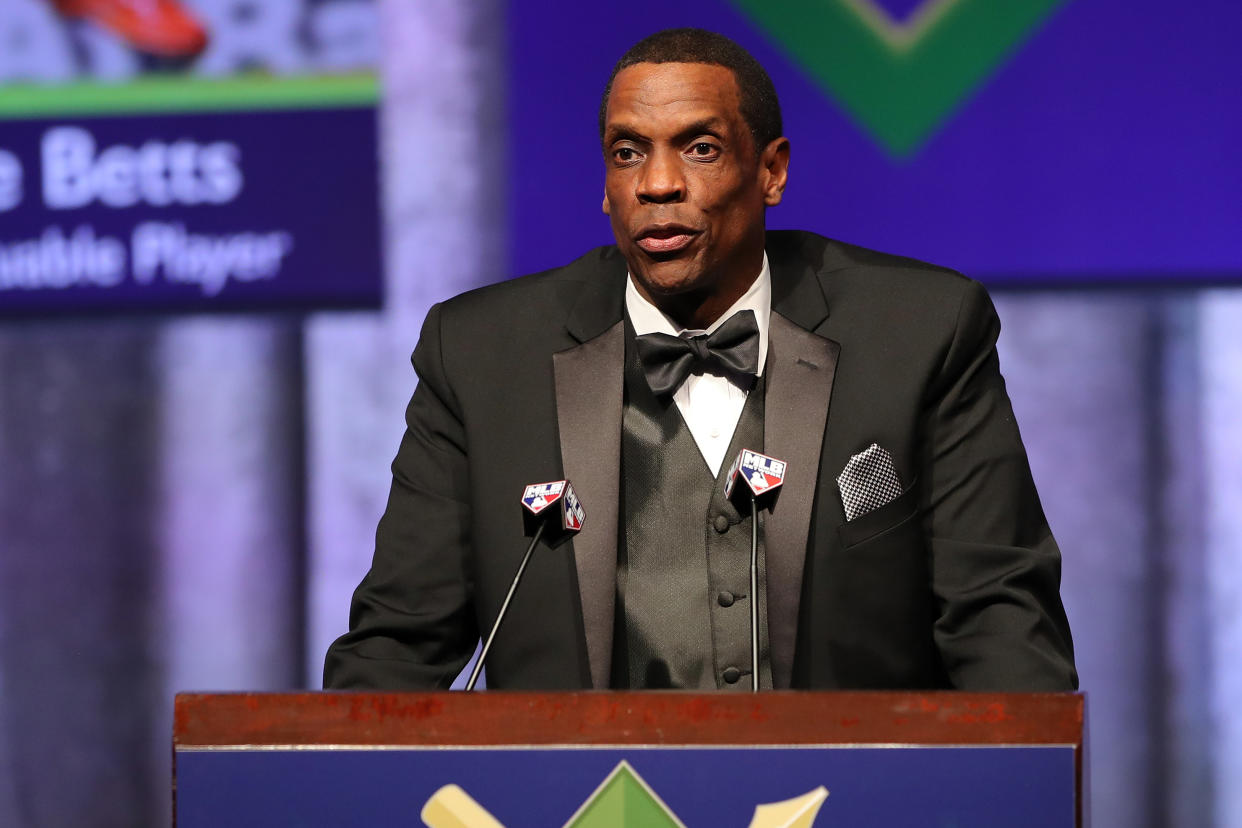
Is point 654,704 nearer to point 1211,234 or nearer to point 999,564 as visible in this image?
point 999,564

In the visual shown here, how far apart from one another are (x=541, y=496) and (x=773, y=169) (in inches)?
25.2

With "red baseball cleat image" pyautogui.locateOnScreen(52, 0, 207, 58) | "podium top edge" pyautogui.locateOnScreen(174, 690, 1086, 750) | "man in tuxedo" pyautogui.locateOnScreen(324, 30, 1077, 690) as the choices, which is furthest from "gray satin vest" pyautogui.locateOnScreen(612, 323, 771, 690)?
"red baseball cleat image" pyautogui.locateOnScreen(52, 0, 207, 58)

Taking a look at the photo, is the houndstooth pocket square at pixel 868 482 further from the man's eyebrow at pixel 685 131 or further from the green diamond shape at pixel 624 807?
the green diamond shape at pixel 624 807

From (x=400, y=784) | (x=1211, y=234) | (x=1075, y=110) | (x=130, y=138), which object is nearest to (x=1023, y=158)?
(x=1075, y=110)

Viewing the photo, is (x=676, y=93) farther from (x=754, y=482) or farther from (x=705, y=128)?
(x=754, y=482)

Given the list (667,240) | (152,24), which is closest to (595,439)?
(667,240)

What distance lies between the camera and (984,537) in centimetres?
188

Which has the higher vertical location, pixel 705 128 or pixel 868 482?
pixel 705 128

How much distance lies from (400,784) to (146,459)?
7.38 ft

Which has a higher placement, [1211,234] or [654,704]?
[1211,234]

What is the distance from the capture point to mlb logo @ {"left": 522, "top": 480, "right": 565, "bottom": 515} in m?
1.63

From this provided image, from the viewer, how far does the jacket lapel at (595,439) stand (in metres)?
1.87

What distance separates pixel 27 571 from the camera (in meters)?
3.47

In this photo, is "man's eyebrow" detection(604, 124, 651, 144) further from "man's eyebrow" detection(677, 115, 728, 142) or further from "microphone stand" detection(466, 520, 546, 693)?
"microphone stand" detection(466, 520, 546, 693)
